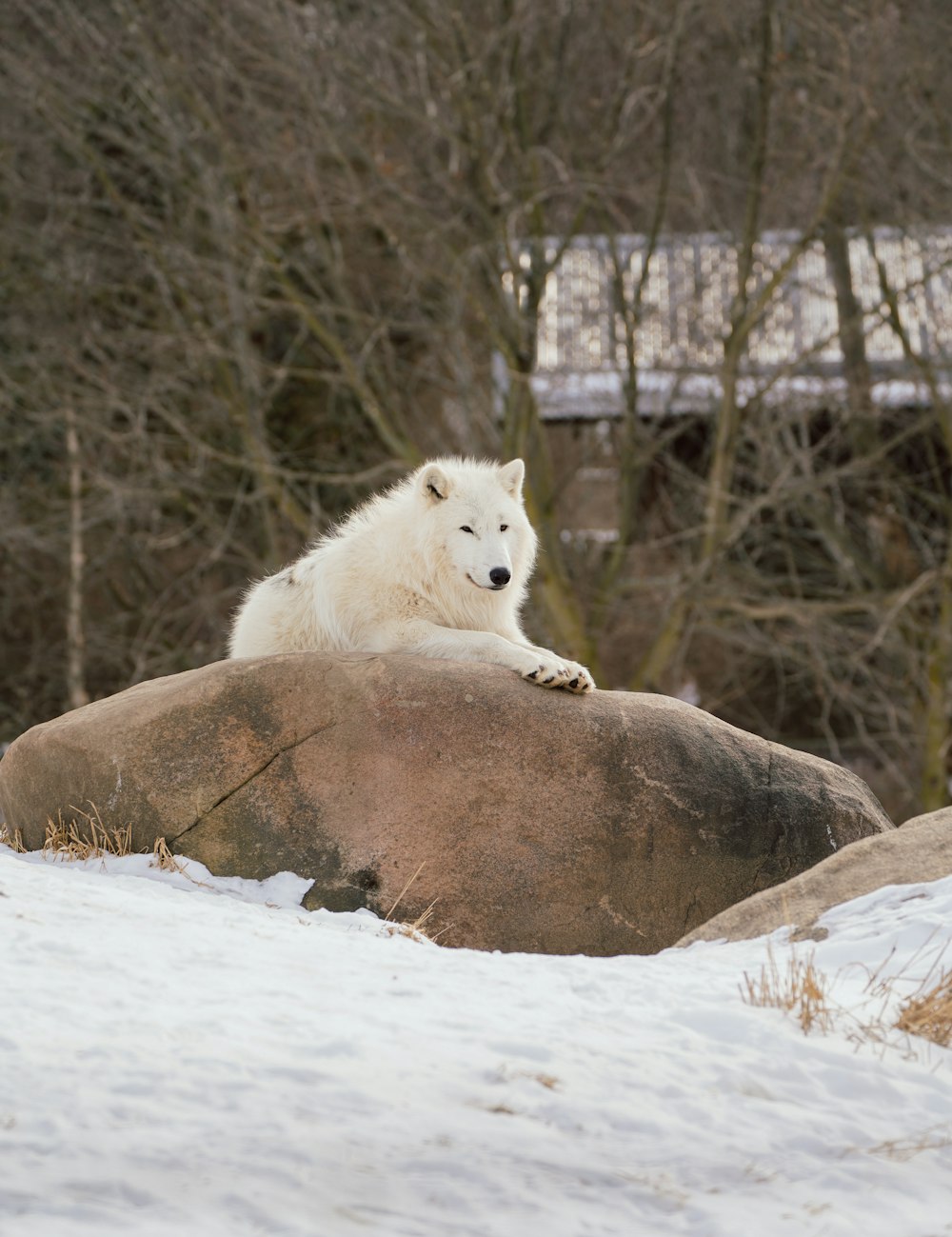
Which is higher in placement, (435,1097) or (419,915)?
(435,1097)

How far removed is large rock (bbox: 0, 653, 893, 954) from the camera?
6.53 meters

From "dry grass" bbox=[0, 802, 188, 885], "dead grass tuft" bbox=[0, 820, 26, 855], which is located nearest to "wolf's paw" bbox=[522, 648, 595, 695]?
"dry grass" bbox=[0, 802, 188, 885]

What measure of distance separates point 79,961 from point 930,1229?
2601mm

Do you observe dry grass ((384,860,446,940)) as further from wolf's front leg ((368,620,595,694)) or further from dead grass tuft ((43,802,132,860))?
dead grass tuft ((43,802,132,860))

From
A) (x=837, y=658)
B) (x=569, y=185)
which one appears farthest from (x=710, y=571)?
(x=569, y=185)

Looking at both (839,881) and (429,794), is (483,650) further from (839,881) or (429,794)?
(839,881)

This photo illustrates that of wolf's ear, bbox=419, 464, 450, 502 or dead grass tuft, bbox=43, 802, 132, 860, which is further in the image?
wolf's ear, bbox=419, 464, 450, 502

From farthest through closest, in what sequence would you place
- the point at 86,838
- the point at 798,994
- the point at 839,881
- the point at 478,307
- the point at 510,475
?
1. the point at 478,307
2. the point at 510,475
3. the point at 86,838
4. the point at 839,881
5. the point at 798,994

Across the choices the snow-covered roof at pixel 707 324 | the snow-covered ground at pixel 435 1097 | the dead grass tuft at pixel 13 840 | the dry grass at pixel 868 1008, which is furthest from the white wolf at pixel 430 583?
the snow-covered roof at pixel 707 324

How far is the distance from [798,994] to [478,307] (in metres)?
11.0

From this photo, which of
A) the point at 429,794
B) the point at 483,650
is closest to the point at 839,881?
the point at 429,794

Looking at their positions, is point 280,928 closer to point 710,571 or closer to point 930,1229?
point 930,1229

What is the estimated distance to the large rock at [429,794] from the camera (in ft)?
21.4

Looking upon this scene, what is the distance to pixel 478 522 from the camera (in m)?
7.16
